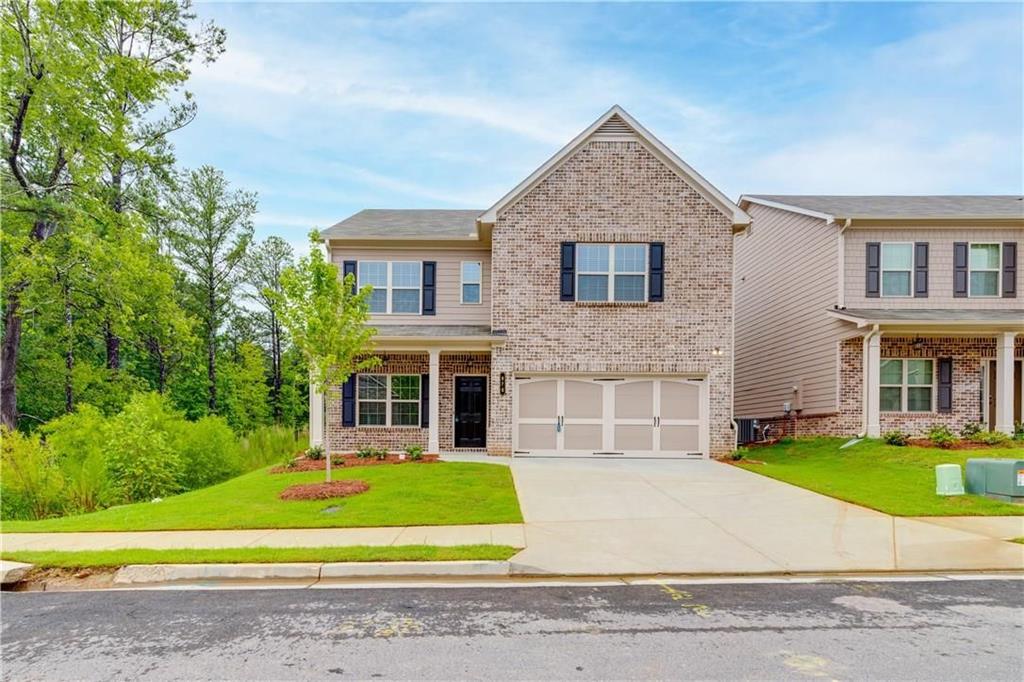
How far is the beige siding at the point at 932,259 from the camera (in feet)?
56.4

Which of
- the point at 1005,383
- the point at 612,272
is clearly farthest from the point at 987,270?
the point at 612,272

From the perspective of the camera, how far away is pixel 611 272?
16.2 metres

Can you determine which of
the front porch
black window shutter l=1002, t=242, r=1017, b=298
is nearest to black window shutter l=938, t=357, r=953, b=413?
black window shutter l=1002, t=242, r=1017, b=298

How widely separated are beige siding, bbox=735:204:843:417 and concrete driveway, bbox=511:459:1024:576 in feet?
25.6

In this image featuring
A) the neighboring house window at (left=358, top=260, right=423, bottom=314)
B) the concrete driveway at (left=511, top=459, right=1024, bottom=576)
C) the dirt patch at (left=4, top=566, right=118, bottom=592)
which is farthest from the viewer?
the neighboring house window at (left=358, top=260, right=423, bottom=314)

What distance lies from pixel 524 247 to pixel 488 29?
683 centimetres

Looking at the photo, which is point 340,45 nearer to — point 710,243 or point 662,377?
point 710,243

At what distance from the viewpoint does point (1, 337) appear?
19.4 meters

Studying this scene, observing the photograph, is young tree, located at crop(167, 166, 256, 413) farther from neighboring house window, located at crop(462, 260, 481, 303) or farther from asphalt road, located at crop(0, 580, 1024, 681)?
asphalt road, located at crop(0, 580, 1024, 681)

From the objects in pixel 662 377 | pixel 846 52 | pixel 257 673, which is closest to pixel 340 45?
pixel 662 377

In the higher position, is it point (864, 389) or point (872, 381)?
point (872, 381)

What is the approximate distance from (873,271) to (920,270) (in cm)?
143

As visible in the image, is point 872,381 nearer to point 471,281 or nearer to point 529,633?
point 471,281

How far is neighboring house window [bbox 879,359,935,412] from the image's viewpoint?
55.4ft
